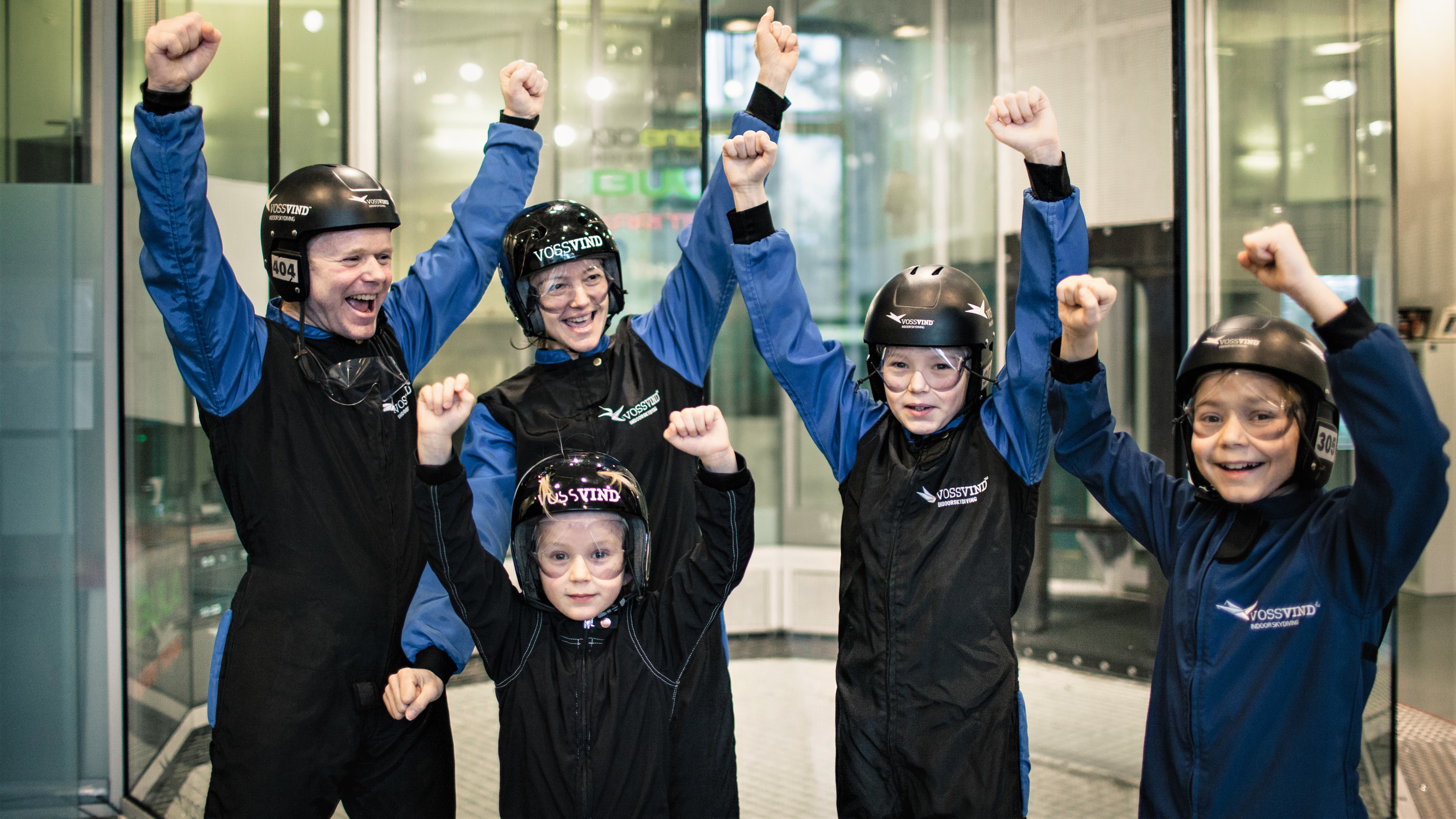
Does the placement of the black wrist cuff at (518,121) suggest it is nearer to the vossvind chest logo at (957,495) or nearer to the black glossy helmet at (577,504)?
the black glossy helmet at (577,504)

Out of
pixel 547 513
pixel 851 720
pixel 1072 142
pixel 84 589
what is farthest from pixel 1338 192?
pixel 84 589

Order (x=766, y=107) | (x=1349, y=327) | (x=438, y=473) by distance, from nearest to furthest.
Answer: (x=1349, y=327) < (x=438, y=473) < (x=766, y=107)

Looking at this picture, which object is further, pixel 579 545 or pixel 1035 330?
pixel 1035 330

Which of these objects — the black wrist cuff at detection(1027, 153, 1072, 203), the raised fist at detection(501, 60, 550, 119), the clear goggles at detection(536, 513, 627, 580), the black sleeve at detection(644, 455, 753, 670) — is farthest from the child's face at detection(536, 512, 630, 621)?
the raised fist at detection(501, 60, 550, 119)

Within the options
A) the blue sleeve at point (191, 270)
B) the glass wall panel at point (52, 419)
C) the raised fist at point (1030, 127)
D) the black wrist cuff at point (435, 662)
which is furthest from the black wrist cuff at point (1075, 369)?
the glass wall panel at point (52, 419)

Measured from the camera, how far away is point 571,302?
218 centimetres

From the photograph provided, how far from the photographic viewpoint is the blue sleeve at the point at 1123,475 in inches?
74.0

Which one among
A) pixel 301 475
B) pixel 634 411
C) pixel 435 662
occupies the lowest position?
pixel 435 662

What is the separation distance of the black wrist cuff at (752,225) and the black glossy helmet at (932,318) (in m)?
0.27

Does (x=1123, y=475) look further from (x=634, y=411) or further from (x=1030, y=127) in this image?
(x=634, y=411)

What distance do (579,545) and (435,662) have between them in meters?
0.40

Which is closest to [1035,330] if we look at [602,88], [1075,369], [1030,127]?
[1075,369]

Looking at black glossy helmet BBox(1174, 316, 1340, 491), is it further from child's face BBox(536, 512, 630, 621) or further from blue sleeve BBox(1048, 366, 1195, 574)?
child's face BBox(536, 512, 630, 621)

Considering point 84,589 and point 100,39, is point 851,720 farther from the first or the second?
point 100,39
